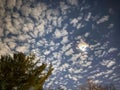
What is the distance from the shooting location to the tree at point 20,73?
7.67 metres

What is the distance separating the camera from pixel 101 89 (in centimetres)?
2975

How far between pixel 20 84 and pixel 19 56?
1.37m

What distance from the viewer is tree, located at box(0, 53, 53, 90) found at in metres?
7.67

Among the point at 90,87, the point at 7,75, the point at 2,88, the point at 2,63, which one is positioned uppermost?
the point at 90,87

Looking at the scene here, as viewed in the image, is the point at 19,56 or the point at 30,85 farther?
the point at 19,56

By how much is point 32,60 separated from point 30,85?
1256 millimetres

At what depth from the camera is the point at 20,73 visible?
8.08m

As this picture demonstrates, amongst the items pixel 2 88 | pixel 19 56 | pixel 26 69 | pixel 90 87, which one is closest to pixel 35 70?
pixel 26 69

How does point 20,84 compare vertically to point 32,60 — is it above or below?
below

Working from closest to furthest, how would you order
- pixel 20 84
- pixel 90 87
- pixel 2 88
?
1. pixel 2 88
2. pixel 20 84
3. pixel 90 87

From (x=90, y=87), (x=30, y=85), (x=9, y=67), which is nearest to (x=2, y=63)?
(x=9, y=67)

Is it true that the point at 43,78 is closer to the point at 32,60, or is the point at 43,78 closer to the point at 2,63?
the point at 32,60

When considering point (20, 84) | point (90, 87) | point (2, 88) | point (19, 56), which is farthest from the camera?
point (90, 87)

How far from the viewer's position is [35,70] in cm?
823
